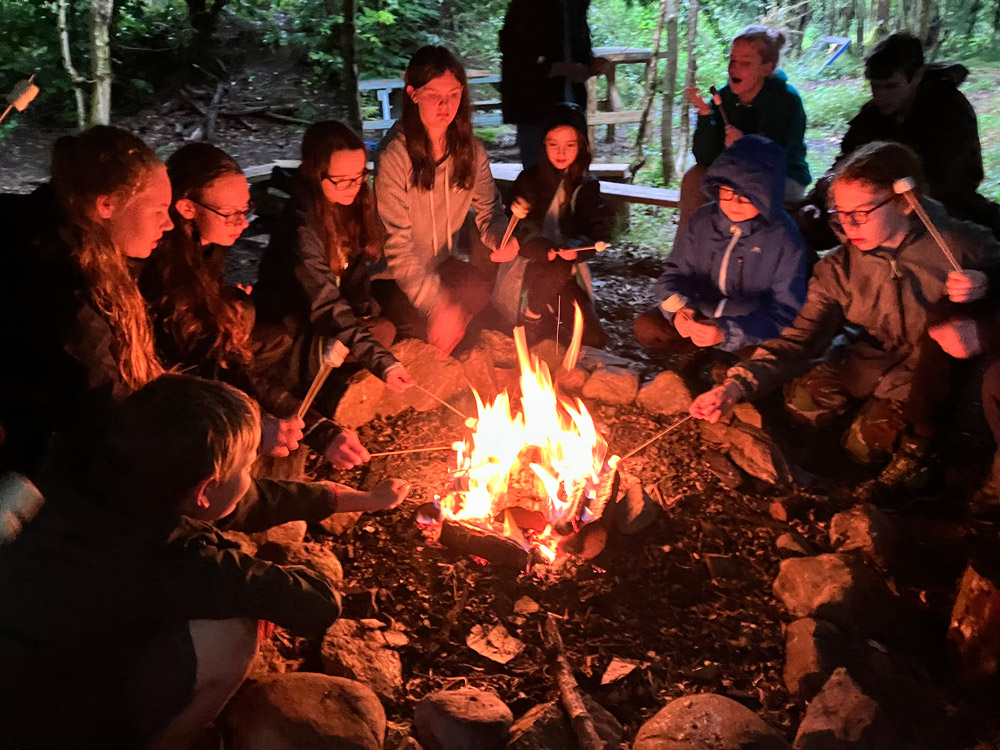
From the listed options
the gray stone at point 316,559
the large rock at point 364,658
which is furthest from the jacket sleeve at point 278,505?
the large rock at point 364,658

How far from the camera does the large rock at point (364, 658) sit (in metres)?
2.61

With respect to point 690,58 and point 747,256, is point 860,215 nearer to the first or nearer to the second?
point 747,256

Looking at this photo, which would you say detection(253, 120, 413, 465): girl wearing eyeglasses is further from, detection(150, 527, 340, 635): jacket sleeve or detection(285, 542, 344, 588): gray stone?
detection(150, 527, 340, 635): jacket sleeve

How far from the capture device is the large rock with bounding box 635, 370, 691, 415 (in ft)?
13.5

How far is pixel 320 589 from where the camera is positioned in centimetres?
223

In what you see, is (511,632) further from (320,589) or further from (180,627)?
(180,627)

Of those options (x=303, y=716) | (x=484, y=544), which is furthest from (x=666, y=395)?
(x=303, y=716)

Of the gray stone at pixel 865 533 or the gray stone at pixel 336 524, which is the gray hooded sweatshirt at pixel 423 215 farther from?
the gray stone at pixel 865 533

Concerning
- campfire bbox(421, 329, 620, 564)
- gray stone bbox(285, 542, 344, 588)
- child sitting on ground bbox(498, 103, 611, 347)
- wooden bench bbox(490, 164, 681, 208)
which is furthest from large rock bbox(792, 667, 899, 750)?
wooden bench bbox(490, 164, 681, 208)

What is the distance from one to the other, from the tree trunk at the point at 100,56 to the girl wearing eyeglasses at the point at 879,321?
22.6 ft

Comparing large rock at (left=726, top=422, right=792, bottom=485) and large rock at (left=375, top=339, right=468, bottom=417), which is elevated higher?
large rock at (left=375, top=339, right=468, bottom=417)

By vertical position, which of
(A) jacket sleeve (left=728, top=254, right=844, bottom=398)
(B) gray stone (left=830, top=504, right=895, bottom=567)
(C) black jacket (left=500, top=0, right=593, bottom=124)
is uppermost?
(C) black jacket (left=500, top=0, right=593, bottom=124)

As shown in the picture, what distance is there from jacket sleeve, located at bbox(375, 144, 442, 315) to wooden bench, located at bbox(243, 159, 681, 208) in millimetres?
2361

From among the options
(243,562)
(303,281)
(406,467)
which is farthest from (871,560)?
(303,281)
